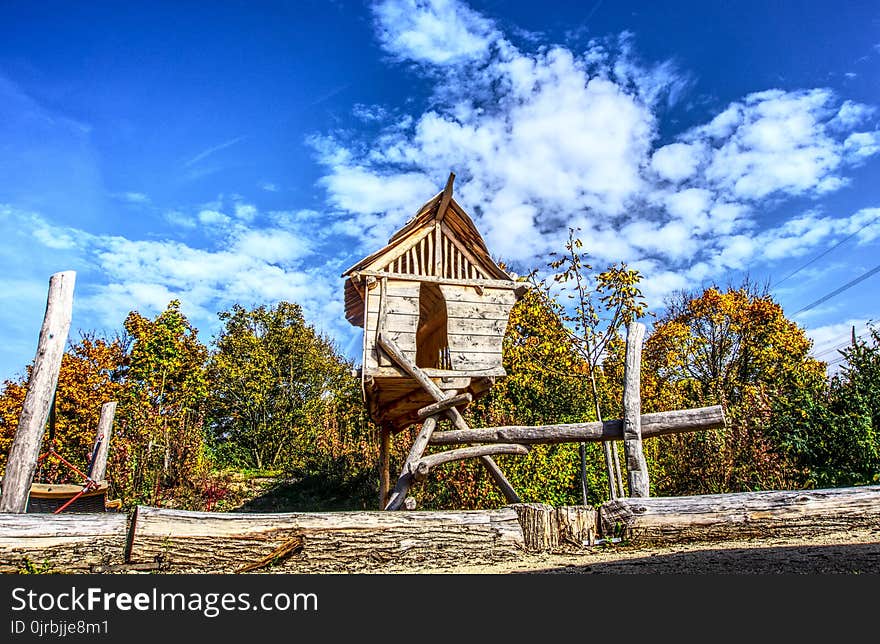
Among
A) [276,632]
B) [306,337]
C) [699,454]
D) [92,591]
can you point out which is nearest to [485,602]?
[276,632]

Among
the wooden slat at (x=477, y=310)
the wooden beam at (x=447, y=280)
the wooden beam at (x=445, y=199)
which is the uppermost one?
the wooden beam at (x=445, y=199)

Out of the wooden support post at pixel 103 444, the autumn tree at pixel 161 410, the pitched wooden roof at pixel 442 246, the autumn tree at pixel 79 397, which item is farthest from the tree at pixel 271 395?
the pitched wooden roof at pixel 442 246

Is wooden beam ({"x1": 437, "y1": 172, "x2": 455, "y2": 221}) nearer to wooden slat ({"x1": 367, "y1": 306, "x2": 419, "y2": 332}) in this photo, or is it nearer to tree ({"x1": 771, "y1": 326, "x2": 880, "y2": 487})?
wooden slat ({"x1": 367, "y1": 306, "x2": 419, "y2": 332})

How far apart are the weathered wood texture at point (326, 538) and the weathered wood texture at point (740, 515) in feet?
4.27

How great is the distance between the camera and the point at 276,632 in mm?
4027

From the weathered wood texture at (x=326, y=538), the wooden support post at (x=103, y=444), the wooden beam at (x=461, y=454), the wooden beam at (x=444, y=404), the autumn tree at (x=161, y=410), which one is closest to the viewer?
the weathered wood texture at (x=326, y=538)

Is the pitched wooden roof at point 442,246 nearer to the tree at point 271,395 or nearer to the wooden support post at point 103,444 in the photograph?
→ the wooden support post at point 103,444

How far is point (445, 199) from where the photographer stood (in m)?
9.94

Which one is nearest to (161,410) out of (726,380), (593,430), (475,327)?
(475,327)

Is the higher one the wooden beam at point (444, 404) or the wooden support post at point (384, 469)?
the wooden beam at point (444, 404)

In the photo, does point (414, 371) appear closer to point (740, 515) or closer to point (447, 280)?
point (447, 280)

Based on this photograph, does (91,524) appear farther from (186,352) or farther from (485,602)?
(186,352)

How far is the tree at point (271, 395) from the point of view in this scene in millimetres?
21312

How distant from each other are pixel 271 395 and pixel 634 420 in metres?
16.4
